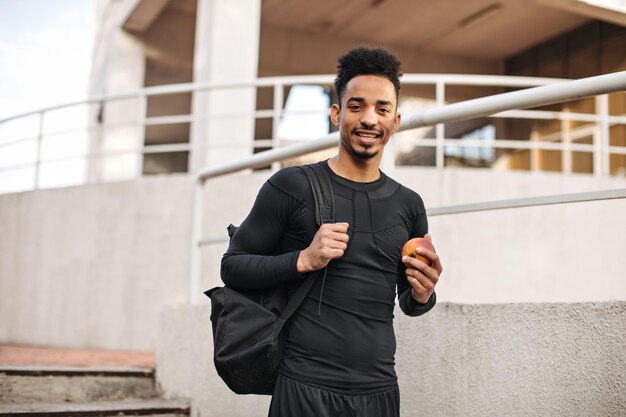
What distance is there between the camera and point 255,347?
206 cm

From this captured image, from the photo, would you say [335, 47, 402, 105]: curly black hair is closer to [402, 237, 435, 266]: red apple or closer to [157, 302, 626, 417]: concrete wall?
[402, 237, 435, 266]: red apple

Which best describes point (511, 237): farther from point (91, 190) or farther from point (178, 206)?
point (91, 190)

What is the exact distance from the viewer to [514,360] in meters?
2.65

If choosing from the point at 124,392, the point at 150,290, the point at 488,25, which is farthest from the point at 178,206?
the point at 488,25

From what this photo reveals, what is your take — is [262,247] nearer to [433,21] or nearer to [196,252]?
[196,252]

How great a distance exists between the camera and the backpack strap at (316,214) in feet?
6.75

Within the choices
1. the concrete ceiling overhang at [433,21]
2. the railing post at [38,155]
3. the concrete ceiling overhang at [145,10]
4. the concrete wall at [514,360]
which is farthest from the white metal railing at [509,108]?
the concrete ceiling overhang at [433,21]

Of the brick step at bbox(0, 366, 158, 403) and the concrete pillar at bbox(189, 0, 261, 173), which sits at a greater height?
the concrete pillar at bbox(189, 0, 261, 173)

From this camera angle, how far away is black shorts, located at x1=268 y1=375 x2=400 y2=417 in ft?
6.52

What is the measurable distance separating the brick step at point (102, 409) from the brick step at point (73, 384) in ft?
0.82

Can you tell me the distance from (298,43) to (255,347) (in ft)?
40.3

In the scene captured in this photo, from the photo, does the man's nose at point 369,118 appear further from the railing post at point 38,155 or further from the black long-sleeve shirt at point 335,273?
the railing post at point 38,155

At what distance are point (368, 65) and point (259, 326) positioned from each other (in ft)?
2.65

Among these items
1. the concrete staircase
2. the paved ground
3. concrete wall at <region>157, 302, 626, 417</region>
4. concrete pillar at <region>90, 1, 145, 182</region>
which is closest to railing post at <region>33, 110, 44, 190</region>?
concrete pillar at <region>90, 1, 145, 182</region>
